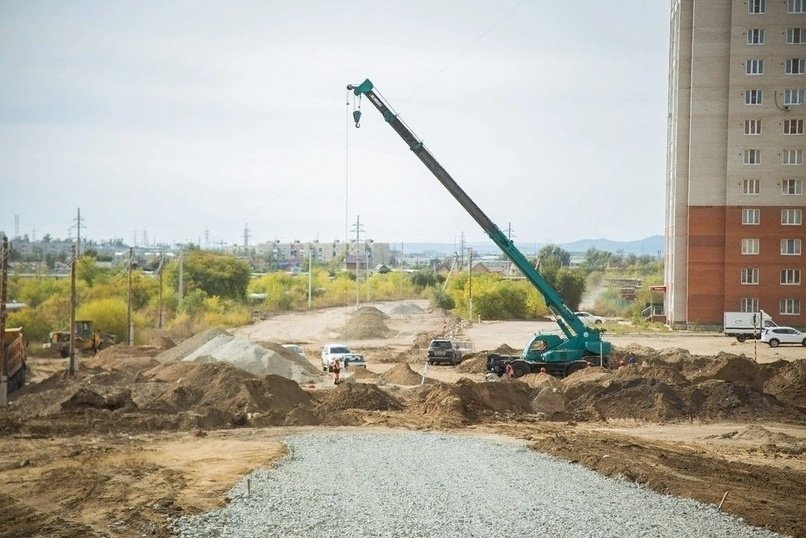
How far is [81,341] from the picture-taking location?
58.4 metres

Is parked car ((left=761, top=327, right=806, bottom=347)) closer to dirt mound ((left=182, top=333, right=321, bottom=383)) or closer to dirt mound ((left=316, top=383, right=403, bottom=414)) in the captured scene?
dirt mound ((left=182, top=333, right=321, bottom=383))

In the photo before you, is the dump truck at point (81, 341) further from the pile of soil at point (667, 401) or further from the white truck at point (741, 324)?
the white truck at point (741, 324)

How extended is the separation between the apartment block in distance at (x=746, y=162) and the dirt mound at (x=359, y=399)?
4384cm

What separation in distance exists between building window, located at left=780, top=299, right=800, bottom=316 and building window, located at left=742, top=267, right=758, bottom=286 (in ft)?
7.93

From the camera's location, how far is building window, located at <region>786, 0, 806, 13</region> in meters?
71.6

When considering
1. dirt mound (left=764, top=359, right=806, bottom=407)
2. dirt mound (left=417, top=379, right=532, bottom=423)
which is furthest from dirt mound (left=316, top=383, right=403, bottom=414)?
dirt mound (left=764, top=359, right=806, bottom=407)

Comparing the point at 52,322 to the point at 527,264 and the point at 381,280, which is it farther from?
the point at 381,280

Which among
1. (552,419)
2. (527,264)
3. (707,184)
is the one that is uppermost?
(707,184)

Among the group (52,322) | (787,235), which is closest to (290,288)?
(52,322)

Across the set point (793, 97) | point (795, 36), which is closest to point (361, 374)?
point (793, 97)

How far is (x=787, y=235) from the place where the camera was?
72.4 metres

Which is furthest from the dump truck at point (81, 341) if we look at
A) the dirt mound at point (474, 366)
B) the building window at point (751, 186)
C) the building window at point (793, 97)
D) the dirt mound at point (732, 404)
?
the building window at point (793, 97)

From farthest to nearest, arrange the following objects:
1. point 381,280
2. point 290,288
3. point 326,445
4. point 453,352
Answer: point 381,280 < point 290,288 < point 453,352 < point 326,445

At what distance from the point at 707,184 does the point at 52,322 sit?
47.0m
